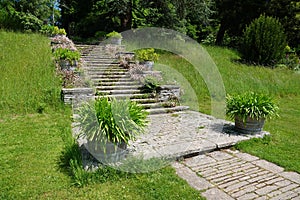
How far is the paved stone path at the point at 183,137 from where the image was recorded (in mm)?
3676

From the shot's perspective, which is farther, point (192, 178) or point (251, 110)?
point (251, 110)

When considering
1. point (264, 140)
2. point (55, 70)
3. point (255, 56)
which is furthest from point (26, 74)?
point (255, 56)

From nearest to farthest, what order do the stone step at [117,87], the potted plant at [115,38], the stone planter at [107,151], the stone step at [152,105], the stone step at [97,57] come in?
1. the stone planter at [107,151]
2. the stone step at [152,105]
3. the stone step at [117,87]
4. the stone step at [97,57]
5. the potted plant at [115,38]

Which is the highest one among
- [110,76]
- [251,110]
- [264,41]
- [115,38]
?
[264,41]

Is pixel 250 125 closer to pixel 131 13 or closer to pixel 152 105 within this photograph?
pixel 152 105

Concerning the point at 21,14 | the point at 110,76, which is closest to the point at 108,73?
the point at 110,76

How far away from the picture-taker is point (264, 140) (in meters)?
4.36

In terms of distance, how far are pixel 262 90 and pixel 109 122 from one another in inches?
317

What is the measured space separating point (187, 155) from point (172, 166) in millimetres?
395

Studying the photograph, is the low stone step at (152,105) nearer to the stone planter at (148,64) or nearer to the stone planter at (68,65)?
the stone planter at (148,64)

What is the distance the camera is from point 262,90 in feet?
30.7

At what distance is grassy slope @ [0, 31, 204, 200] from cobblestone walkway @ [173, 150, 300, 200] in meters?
0.23

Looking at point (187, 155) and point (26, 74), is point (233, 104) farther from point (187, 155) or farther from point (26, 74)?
point (26, 74)

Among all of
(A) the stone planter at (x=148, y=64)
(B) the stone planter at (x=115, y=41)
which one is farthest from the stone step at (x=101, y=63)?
(B) the stone planter at (x=115, y=41)
